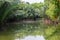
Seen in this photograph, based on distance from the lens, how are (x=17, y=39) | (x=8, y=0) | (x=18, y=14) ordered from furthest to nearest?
(x=18, y=14)
(x=8, y=0)
(x=17, y=39)

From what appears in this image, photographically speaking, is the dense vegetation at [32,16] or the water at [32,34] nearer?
the water at [32,34]

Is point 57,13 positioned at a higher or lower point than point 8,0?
lower

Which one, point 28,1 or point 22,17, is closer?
point 22,17

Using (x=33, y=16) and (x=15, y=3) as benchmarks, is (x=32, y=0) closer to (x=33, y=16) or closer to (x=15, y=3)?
(x=33, y=16)

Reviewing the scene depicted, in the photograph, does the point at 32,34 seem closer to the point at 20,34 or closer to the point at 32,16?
the point at 20,34

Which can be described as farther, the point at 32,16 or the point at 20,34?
the point at 32,16

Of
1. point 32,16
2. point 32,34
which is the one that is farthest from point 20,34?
point 32,16

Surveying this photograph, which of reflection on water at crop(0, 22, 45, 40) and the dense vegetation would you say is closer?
reflection on water at crop(0, 22, 45, 40)

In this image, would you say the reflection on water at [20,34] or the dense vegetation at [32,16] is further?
the dense vegetation at [32,16]

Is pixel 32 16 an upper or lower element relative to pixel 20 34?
upper

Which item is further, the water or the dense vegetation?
the dense vegetation

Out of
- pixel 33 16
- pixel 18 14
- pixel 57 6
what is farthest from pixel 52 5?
pixel 33 16

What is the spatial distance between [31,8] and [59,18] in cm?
636

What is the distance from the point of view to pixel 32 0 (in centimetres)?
1791
